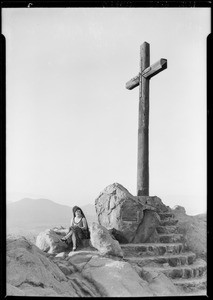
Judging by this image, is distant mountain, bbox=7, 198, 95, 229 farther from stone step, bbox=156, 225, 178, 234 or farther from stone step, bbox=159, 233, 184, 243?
stone step, bbox=159, 233, 184, 243

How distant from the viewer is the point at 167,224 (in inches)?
390

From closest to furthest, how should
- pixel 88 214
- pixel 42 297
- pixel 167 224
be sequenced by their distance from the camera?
pixel 42 297 → pixel 167 224 → pixel 88 214

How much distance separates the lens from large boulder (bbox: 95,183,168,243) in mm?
9055

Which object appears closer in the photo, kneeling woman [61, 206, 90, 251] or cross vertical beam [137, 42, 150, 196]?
kneeling woman [61, 206, 90, 251]

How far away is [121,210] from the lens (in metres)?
9.09

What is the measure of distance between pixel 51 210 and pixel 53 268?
1196 cm

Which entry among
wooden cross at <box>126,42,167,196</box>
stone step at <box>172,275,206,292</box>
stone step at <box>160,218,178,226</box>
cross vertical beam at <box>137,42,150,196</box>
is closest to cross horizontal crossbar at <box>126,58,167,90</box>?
wooden cross at <box>126,42,167,196</box>

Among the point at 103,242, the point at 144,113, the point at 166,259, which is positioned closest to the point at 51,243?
the point at 103,242

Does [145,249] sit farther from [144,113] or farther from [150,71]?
[150,71]

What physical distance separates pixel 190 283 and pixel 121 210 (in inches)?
77.6

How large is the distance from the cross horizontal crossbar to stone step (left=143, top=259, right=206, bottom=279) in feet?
14.1
